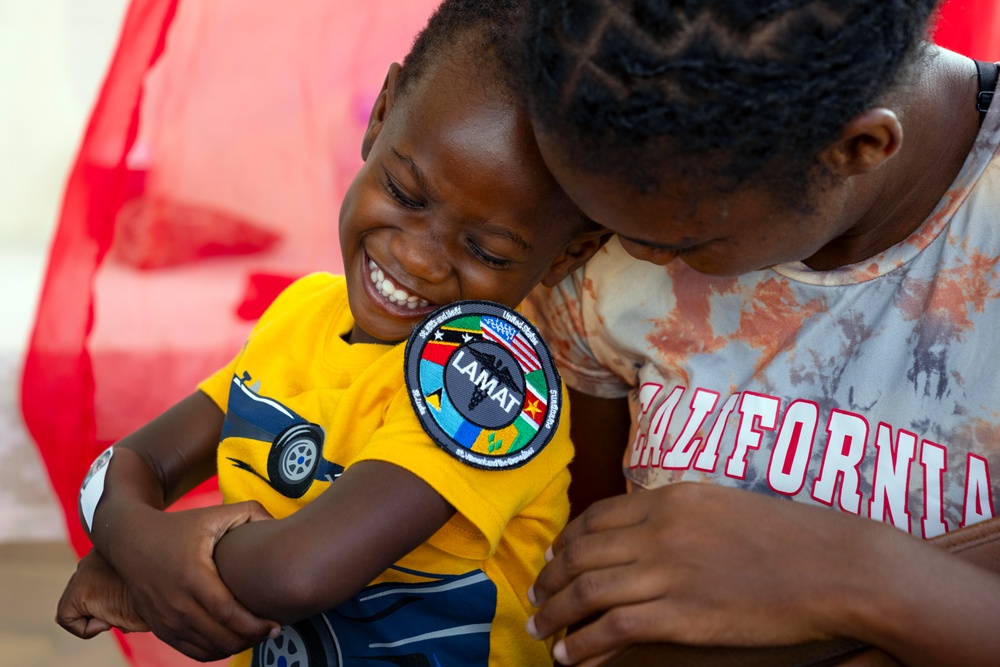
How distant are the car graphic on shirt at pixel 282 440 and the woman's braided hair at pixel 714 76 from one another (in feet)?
1.65

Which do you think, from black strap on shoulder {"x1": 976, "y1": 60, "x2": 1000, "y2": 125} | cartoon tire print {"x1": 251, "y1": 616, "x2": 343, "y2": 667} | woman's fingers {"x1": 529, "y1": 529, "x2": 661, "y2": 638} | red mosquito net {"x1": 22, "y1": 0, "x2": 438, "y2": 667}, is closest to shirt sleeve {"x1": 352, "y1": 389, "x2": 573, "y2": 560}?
woman's fingers {"x1": 529, "y1": 529, "x2": 661, "y2": 638}

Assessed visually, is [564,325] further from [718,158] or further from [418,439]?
[718,158]

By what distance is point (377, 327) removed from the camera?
4.11ft

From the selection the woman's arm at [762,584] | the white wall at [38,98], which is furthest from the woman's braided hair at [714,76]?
the white wall at [38,98]

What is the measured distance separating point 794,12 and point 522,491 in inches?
23.5

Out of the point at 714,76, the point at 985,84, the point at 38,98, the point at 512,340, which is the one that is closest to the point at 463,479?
the point at 512,340

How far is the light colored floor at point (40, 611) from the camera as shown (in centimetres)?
209

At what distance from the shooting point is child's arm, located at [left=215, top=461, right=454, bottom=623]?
100 cm

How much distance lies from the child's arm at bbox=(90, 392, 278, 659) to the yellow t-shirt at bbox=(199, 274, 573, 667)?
12cm

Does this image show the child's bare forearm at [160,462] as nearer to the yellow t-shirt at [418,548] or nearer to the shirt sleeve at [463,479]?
the yellow t-shirt at [418,548]

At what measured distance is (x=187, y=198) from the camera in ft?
5.79

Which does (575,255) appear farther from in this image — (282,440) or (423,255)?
(282,440)

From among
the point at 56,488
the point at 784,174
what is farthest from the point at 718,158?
the point at 56,488

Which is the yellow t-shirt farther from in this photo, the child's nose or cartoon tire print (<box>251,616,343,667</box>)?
the child's nose
